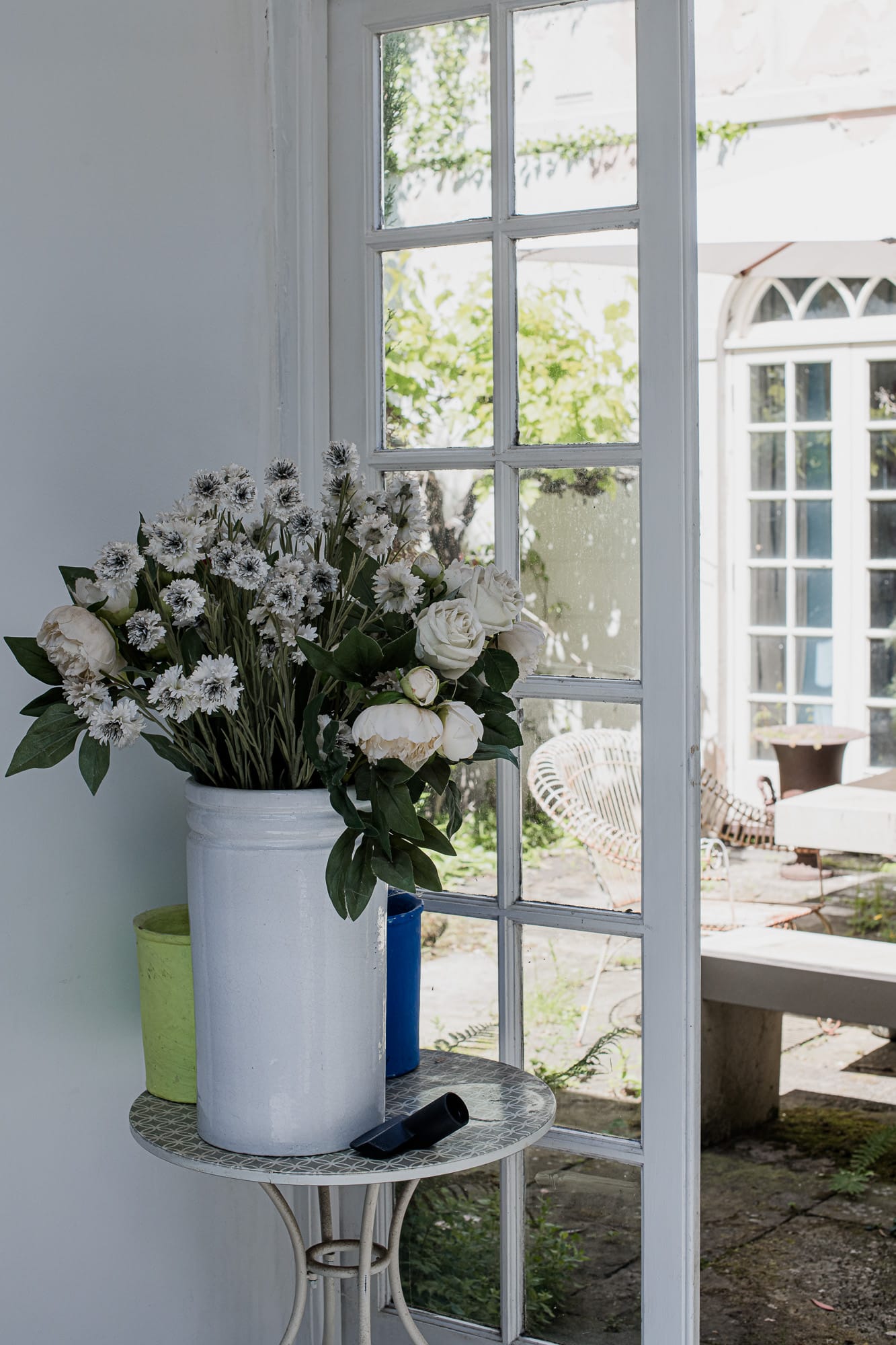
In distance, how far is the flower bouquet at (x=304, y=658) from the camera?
1332mm

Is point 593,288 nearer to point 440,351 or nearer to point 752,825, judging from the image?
point 440,351

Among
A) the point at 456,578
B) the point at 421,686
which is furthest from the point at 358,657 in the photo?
the point at 456,578

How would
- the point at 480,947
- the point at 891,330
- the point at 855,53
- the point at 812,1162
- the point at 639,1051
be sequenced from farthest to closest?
the point at 891,330 < the point at 855,53 < the point at 812,1162 < the point at 480,947 < the point at 639,1051

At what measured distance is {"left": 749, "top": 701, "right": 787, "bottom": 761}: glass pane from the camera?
6559 millimetres

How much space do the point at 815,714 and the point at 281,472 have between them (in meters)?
5.38

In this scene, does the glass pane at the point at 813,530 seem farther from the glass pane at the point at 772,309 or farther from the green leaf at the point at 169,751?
the green leaf at the point at 169,751

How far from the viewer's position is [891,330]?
627cm

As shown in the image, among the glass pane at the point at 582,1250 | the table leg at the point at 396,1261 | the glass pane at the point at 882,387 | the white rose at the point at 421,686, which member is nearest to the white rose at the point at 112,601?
the white rose at the point at 421,686

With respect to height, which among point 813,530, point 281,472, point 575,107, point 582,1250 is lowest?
point 582,1250

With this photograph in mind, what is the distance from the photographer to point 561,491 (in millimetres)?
1996

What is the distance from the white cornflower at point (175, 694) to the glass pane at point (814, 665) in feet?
18.1

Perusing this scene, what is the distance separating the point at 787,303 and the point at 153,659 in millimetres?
5730

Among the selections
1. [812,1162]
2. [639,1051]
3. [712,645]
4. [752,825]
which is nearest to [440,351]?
[639,1051]

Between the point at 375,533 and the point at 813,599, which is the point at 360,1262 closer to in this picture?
the point at 375,533
